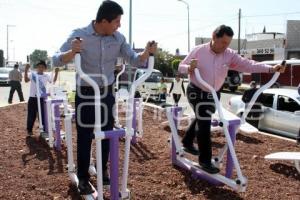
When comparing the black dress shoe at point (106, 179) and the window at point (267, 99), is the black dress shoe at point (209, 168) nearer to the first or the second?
the black dress shoe at point (106, 179)

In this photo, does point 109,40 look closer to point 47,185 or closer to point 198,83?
point 198,83

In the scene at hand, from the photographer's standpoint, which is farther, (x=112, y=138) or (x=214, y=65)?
(x=214, y=65)

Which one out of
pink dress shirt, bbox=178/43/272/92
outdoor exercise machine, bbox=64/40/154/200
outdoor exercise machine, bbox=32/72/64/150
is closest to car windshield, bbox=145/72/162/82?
outdoor exercise machine, bbox=32/72/64/150

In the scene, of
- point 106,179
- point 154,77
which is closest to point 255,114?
point 106,179

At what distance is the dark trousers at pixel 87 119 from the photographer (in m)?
4.16

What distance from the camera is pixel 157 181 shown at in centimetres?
522

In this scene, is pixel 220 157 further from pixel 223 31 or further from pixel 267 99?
pixel 267 99

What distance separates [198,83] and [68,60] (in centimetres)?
172

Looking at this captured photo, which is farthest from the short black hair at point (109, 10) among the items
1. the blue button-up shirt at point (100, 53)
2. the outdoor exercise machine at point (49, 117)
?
the outdoor exercise machine at point (49, 117)

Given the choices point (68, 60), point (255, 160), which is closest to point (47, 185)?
point (68, 60)

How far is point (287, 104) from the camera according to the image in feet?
37.0

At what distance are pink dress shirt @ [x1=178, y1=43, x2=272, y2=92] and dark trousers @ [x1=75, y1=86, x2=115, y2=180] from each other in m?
1.10

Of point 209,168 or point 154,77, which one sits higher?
point 154,77

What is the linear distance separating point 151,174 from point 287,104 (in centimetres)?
675
